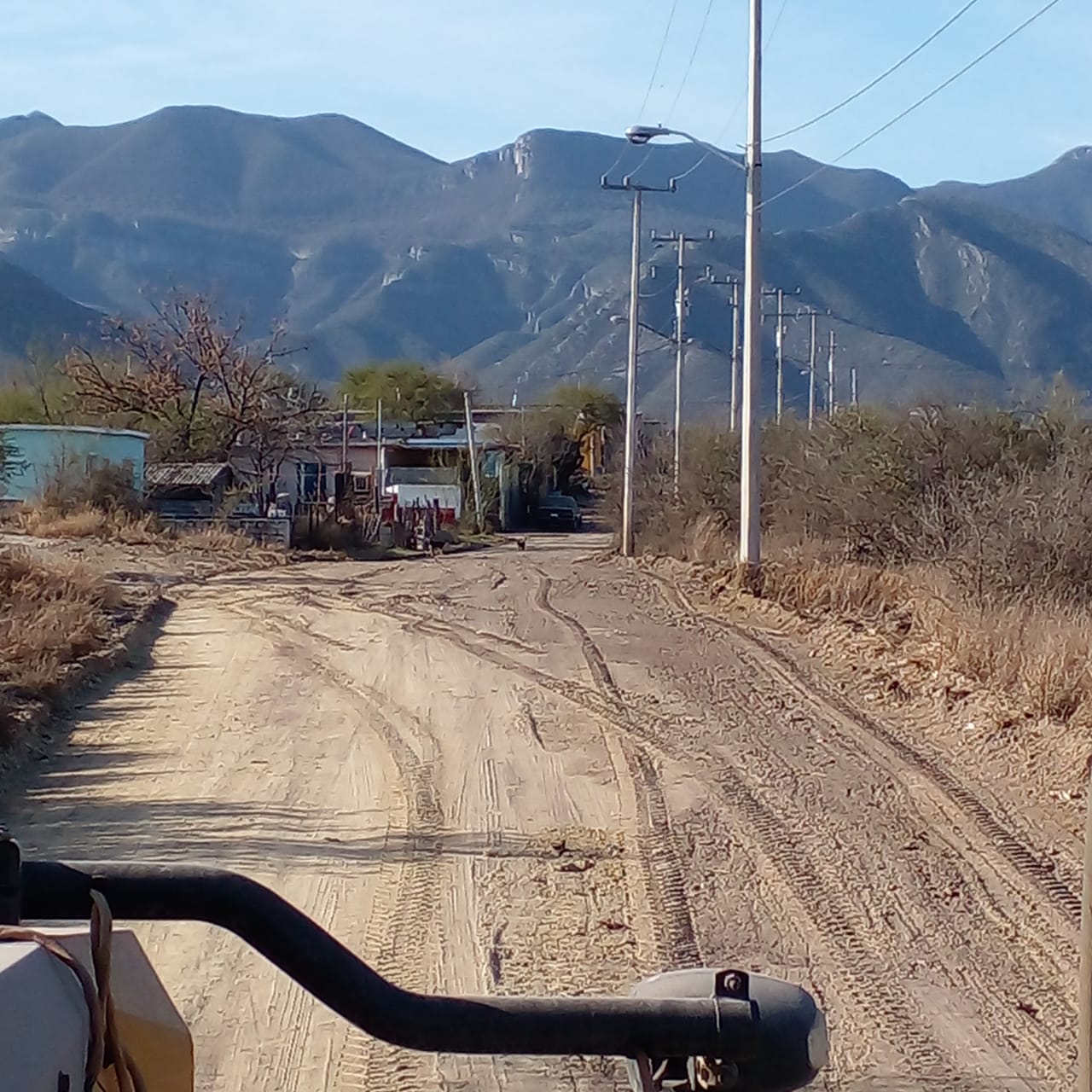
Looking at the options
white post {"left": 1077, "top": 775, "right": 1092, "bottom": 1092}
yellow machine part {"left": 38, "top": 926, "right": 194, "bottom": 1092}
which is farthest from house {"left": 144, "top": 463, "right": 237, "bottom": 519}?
yellow machine part {"left": 38, "top": 926, "right": 194, "bottom": 1092}

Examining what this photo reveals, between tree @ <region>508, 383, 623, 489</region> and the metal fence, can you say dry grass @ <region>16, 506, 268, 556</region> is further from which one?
tree @ <region>508, 383, 623, 489</region>

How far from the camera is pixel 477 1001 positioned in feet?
7.03

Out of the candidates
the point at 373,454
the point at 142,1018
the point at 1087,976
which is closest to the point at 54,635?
the point at 1087,976

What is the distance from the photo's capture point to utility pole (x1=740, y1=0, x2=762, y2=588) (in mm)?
23438

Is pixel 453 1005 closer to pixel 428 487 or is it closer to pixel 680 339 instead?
pixel 680 339

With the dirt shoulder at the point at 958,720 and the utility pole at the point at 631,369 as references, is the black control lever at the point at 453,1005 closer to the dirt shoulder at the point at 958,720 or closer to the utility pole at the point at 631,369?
the dirt shoulder at the point at 958,720

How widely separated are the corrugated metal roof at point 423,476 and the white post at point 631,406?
21311mm

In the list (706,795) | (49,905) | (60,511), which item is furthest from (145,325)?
(49,905)

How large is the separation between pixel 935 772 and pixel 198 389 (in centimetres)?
4109

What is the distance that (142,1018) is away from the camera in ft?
6.91

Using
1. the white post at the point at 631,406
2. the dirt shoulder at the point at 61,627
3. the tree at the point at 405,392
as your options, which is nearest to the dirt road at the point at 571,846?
the dirt shoulder at the point at 61,627

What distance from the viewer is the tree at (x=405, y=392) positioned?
9688cm

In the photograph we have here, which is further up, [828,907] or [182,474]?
[828,907]

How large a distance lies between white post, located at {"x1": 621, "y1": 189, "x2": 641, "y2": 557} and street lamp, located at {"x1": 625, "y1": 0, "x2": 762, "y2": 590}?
16.0 metres
